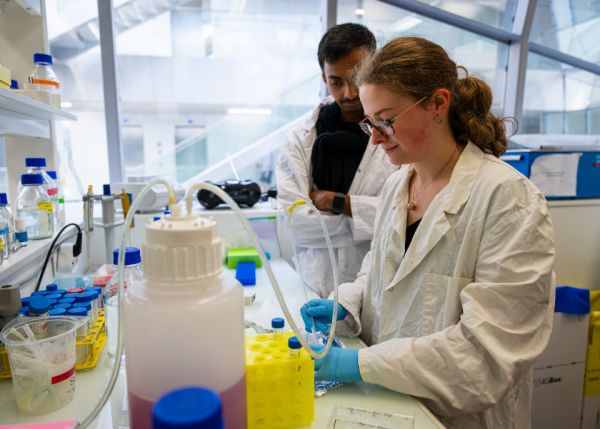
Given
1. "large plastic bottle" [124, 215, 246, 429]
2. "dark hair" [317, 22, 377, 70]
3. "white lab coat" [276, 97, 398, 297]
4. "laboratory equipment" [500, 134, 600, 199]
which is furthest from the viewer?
"laboratory equipment" [500, 134, 600, 199]

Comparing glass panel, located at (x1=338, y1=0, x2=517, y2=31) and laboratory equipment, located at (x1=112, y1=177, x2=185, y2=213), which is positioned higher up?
glass panel, located at (x1=338, y1=0, x2=517, y2=31)

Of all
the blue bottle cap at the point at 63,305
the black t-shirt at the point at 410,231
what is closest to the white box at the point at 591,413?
the black t-shirt at the point at 410,231

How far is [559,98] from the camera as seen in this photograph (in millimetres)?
3295

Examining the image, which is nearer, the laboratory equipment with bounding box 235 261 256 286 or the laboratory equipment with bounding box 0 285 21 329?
the laboratory equipment with bounding box 0 285 21 329

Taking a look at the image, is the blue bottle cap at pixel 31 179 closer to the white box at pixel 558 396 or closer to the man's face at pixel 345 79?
the man's face at pixel 345 79

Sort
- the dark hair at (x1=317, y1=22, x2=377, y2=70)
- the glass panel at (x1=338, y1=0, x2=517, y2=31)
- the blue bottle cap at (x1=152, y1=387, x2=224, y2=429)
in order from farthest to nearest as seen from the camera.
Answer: the glass panel at (x1=338, y1=0, x2=517, y2=31), the dark hair at (x1=317, y1=22, x2=377, y2=70), the blue bottle cap at (x1=152, y1=387, x2=224, y2=429)

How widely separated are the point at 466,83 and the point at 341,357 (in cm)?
76

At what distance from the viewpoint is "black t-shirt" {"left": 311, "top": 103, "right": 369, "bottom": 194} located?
67.4 inches

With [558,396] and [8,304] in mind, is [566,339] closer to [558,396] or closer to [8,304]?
[558,396]

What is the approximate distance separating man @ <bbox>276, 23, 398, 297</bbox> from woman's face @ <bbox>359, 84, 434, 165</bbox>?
58 centimetres

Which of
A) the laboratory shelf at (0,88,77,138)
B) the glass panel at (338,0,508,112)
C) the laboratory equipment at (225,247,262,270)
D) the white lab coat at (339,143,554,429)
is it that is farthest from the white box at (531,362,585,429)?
the laboratory shelf at (0,88,77,138)

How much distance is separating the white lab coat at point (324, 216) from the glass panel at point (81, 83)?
4.34ft

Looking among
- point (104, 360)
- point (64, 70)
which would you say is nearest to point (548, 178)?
point (104, 360)

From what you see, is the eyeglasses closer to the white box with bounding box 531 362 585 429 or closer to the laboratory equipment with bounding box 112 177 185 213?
the laboratory equipment with bounding box 112 177 185 213
